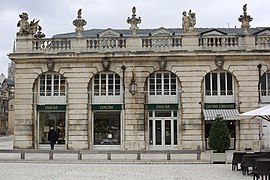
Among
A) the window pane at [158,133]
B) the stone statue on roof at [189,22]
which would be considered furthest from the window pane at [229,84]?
the window pane at [158,133]

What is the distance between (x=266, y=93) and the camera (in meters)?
27.3

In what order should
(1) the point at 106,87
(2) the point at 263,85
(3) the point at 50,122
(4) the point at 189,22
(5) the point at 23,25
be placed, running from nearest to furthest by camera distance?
(2) the point at 263,85
(4) the point at 189,22
(1) the point at 106,87
(3) the point at 50,122
(5) the point at 23,25

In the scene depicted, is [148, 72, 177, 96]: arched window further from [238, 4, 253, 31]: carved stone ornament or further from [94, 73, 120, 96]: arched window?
[238, 4, 253, 31]: carved stone ornament

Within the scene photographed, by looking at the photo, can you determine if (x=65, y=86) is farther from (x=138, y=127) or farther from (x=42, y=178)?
(x=42, y=178)

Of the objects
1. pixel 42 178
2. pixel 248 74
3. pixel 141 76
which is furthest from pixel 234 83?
pixel 42 178

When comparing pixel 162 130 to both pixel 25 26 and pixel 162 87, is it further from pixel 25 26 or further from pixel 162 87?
pixel 25 26

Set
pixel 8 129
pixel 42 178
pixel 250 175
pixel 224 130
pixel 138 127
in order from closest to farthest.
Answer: pixel 42 178 → pixel 250 175 → pixel 224 130 → pixel 138 127 → pixel 8 129

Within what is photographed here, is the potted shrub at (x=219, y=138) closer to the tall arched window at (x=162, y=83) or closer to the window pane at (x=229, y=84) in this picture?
the window pane at (x=229, y=84)

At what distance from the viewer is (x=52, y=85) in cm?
2805

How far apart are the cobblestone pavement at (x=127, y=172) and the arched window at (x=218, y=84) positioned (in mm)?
8937

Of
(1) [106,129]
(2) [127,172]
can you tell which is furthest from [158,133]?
(2) [127,172]

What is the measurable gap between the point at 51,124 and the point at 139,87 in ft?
20.6

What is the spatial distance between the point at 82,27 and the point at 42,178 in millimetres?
15732

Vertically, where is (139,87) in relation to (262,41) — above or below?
below
